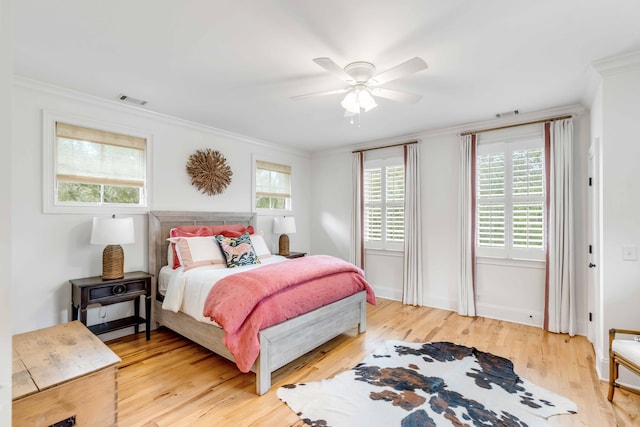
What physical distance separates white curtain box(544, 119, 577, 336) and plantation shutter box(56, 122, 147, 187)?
488 cm

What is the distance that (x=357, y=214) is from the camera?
529cm

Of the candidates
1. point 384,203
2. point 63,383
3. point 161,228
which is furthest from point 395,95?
point 161,228

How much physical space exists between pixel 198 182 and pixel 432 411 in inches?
144

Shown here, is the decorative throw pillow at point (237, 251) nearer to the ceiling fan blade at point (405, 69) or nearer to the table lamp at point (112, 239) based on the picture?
the table lamp at point (112, 239)

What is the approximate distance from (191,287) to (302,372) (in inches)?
52.1

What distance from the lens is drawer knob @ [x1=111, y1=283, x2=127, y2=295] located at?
3.03 metres

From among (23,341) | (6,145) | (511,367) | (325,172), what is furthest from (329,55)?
(325,172)

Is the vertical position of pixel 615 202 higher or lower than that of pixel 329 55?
lower

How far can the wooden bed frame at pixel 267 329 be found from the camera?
2.44 metres

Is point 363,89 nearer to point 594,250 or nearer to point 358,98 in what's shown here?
point 358,98

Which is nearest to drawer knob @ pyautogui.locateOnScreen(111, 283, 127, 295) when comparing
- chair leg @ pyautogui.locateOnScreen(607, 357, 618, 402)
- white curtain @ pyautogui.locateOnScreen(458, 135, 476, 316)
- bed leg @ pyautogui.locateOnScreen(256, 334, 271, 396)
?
bed leg @ pyautogui.locateOnScreen(256, 334, 271, 396)

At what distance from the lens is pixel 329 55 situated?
7.82 feet

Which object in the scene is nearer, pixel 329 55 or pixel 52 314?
pixel 329 55

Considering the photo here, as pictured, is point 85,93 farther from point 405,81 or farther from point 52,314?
point 405,81
